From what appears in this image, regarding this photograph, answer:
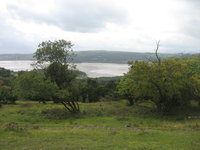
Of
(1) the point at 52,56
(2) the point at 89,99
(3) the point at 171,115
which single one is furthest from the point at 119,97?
(1) the point at 52,56

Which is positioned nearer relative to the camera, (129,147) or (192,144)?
(129,147)

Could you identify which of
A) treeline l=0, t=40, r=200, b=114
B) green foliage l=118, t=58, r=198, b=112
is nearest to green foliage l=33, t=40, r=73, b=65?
treeline l=0, t=40, r=200, b=114

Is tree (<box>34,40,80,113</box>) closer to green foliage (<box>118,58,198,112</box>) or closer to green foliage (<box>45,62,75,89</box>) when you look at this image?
green foliage (<box>45,62,75,89</box>)

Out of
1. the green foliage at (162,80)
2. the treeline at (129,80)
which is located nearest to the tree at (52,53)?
the treeline at (129,80)

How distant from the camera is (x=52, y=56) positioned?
2858 cm

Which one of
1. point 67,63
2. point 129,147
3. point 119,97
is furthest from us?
point 119,97

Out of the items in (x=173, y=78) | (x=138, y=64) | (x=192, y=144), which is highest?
(x=138, y=64)

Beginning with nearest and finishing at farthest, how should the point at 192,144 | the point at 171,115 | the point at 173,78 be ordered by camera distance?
the point at 192,144 < the point at 173,78 < the point at 171,115

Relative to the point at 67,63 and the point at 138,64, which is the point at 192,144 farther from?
the point at 67,63

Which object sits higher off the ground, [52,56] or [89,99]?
[52,56]

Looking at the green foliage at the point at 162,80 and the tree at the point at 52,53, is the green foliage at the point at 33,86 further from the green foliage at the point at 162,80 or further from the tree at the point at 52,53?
the green foliage at the point at 162,80

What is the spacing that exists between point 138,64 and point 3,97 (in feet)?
101

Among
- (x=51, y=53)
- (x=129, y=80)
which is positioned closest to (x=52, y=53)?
(x=51, y=53)

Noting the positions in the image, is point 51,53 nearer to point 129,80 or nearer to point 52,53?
point 52,53
